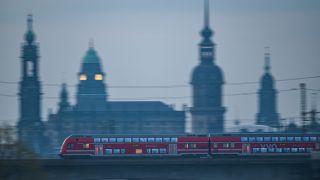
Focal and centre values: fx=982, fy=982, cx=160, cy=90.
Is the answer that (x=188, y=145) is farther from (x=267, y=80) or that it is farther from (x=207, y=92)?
(x=267, y=80)

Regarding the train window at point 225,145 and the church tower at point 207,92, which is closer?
the train window at point 225,145

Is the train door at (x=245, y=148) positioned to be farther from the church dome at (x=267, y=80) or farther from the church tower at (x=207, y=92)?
the church dome at (x=267, y=80)

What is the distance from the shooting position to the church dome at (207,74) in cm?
18766

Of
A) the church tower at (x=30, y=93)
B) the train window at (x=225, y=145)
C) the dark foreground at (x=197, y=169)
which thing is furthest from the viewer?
the church tower at (x=30, y=93)

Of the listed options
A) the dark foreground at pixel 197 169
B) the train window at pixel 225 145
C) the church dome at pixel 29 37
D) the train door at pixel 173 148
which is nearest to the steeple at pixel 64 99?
the church dome at pixel 29 37

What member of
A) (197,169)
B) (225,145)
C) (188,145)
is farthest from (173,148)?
(197,169)

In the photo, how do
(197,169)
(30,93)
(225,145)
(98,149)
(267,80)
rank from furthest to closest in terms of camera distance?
(267,80) → (30,93) → (225,145) → (98,149) → (197,169)

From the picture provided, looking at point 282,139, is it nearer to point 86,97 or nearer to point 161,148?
point 161,148

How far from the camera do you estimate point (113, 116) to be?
184875 millimetres

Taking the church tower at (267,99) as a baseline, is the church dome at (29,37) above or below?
above

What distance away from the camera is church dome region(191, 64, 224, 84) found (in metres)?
188

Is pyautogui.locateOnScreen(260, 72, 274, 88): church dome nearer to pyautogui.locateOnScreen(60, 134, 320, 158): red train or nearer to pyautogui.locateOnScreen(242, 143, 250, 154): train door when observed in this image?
pyautogui.locateOnScreen(60, 134, 320, 158): red train

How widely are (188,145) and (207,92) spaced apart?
3873 inches

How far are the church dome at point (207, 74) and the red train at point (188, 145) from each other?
98.2 meters
